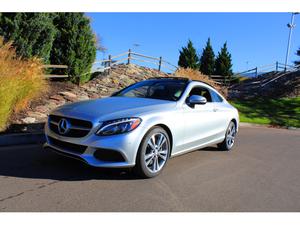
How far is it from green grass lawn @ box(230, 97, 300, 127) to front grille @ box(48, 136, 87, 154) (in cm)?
1116

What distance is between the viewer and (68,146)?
4.72 meters

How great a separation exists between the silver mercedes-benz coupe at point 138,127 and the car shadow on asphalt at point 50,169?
360mm

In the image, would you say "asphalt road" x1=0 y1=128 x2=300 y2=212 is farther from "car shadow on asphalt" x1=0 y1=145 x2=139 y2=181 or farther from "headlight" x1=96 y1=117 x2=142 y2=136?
"headlight" x1=96 y1=117 x2=142 y2=136

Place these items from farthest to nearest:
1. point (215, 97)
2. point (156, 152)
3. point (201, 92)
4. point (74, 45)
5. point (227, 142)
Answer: point (74, 45) → point (227, 142) → point (215, 97) → point (201, 92) → point (156, 152)

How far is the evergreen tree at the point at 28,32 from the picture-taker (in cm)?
1105

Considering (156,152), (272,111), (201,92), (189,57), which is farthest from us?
(189,57)

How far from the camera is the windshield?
585cm

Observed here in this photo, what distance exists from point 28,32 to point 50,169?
8.02 m

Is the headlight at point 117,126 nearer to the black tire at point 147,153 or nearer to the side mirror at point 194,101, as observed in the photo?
the black tire at point 147,153

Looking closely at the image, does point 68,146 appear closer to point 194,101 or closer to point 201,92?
point 194,101

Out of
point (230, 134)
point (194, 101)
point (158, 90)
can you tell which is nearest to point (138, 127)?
point (194, 101)

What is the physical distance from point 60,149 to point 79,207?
130 cm

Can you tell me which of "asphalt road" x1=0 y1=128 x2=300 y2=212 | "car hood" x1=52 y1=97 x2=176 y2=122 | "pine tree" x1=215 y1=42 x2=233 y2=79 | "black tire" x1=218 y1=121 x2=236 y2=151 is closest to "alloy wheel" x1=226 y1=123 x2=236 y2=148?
"black tire" x1=218 y1=121 x2=236 y2=151
